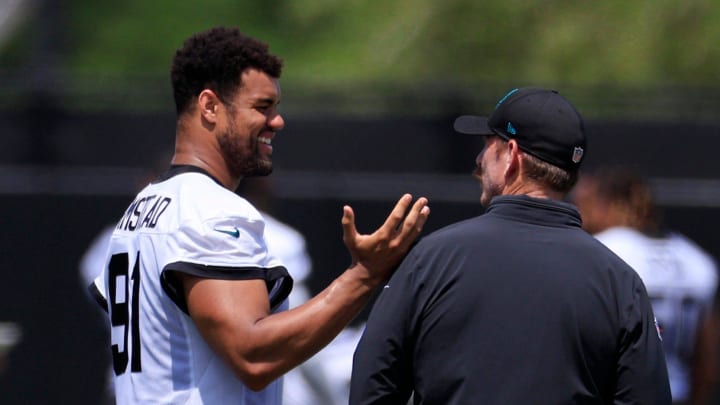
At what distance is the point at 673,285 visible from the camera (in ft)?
18.2

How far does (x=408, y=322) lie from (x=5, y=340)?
175 inches

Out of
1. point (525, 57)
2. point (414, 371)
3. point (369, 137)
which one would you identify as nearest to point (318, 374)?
point (369, 137)

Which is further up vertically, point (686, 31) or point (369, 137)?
point (686, 31)

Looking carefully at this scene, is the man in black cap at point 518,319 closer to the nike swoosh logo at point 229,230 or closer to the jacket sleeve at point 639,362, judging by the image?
the jacket sleeve at point 639,362

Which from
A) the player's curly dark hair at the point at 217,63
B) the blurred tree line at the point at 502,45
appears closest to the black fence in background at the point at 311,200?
the blurred tree line at the point at 502,45

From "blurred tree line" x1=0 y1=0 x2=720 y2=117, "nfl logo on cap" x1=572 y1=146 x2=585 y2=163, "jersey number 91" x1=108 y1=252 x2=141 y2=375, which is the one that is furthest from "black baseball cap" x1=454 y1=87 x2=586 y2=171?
"blurred tree line" x1=0 y1=0 x2=720 y2=117

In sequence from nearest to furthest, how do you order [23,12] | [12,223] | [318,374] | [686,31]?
[318,374], [12,223], [686,31], [23,12]

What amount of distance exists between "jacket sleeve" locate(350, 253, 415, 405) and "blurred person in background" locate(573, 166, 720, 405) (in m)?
2.67

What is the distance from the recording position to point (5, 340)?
681cm

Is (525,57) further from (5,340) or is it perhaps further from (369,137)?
(5,340)

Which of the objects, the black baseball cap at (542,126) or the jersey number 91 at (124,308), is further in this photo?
the jersey number 91 at (124,308)

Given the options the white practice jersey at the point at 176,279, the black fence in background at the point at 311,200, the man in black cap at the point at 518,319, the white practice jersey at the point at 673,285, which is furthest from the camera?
the black fence in background at the point at 311,200

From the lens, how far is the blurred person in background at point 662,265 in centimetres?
550

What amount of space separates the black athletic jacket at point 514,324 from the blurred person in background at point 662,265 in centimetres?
256
